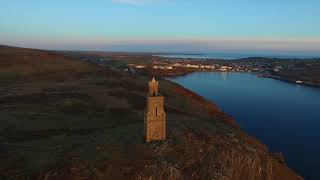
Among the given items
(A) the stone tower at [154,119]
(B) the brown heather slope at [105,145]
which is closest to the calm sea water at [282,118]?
(B) the brown heather slope at [105,145]

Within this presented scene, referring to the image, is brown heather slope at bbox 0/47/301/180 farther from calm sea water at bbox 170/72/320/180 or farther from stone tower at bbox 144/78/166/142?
calm sea water at bbox 170/72/320/180

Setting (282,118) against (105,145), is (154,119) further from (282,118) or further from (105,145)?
(282,118)

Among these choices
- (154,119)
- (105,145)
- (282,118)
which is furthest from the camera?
(282,118)

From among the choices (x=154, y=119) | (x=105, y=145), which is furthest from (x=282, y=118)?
(x=105, y=145)

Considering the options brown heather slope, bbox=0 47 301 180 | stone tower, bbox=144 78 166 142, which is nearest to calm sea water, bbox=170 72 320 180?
brown heather slope, bbox=0 47 301 180

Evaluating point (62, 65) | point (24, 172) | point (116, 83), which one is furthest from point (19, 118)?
point (62, 65)

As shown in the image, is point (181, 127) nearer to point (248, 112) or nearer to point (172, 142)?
point (172, 142)
